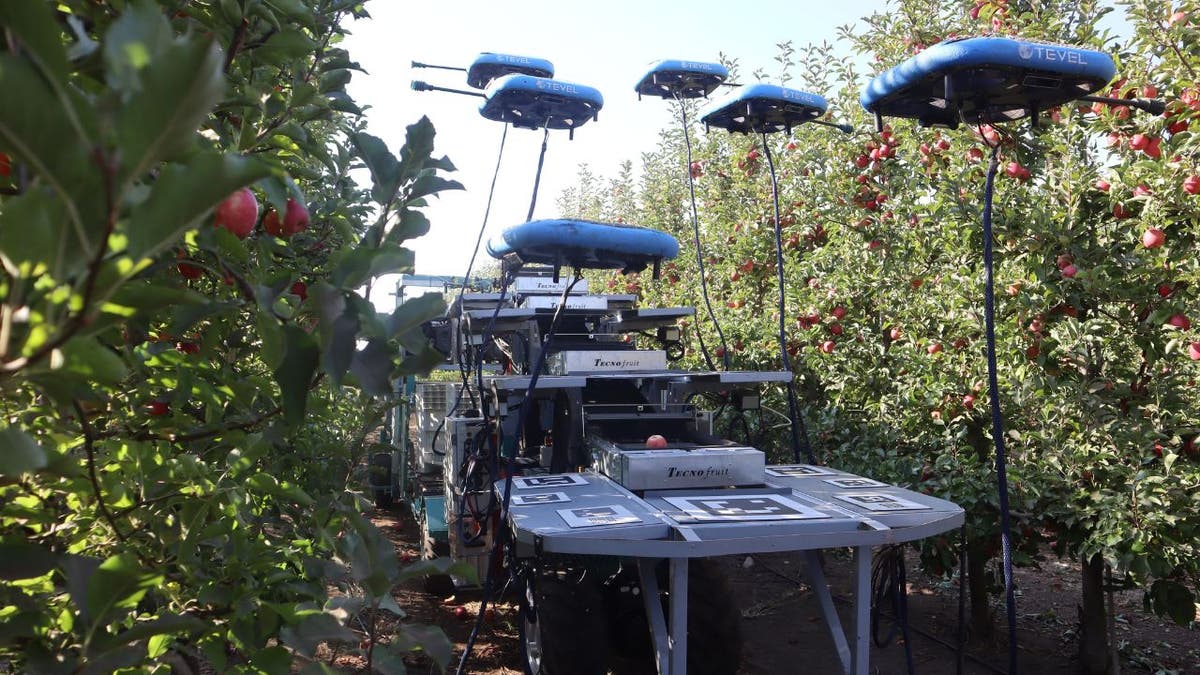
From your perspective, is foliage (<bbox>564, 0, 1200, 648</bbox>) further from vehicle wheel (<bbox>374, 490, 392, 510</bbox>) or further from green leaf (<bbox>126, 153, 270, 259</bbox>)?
vehicle wheel (<bbox>374, 490, 392, 510</bbox>)

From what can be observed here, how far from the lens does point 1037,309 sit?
4359 mm

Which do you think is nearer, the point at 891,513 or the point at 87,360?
the point at 87,360

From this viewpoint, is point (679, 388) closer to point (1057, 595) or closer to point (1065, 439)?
point (1065, 439)

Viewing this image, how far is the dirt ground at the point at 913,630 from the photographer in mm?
5012

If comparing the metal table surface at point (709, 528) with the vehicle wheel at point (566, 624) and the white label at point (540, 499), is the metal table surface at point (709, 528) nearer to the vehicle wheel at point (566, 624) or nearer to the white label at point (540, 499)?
the white label at point (540, 499)

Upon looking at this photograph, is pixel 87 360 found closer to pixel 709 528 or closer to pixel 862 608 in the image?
pixel 709 528

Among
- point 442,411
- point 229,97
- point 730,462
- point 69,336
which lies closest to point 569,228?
point 730,462

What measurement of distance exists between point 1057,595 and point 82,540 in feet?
22.6

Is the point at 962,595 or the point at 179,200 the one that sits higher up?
the point at 179,200

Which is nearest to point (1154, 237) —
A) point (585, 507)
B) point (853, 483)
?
point (853, 483)

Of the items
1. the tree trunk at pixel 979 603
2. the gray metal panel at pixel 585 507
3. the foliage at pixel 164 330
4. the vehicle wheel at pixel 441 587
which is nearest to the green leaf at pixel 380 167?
the foliage at pixel 164 330

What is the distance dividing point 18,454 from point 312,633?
656mm

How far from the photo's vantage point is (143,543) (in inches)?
58.6

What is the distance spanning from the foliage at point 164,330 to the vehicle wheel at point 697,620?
2.44 metres
